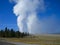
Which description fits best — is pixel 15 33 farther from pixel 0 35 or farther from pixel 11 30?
pixel 0 35

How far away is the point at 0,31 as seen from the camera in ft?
394

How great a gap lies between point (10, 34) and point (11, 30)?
659cm

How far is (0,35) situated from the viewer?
113750mm

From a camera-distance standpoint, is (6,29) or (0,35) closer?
(0,35)

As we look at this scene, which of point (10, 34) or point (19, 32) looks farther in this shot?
point (19, 32)

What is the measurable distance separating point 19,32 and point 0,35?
19.2m

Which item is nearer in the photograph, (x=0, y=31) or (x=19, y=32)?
(x=0, y=31)

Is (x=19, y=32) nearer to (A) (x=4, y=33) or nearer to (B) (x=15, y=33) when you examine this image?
(B) (x=15, y=33)

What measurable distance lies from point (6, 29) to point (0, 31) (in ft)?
17.3

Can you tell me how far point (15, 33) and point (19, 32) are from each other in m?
4.52

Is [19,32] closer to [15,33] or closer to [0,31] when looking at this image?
[15,33]

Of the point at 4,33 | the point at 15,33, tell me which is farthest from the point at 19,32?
the point at 4,33

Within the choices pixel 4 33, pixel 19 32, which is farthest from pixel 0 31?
pixel 19 32

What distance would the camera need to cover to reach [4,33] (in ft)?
385
